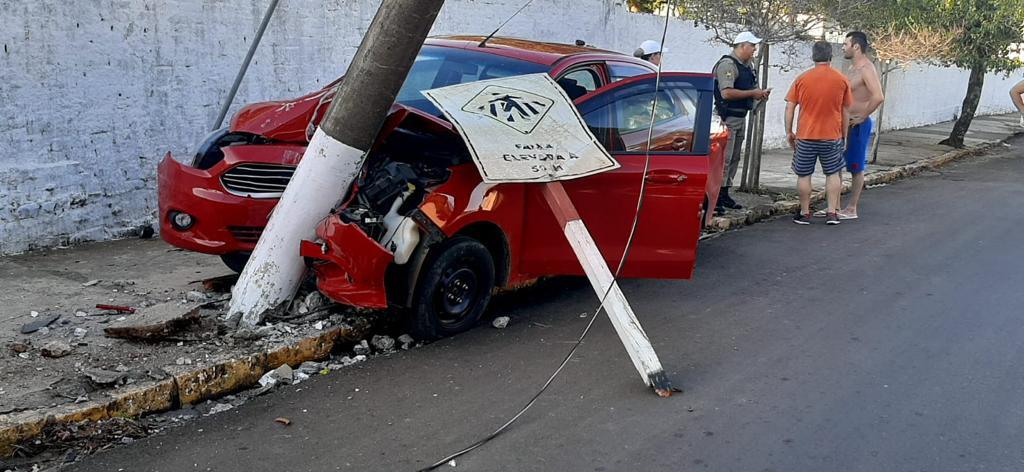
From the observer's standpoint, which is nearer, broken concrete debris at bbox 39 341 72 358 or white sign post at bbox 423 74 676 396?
broken concrete debris at bbox 39 341 72 358

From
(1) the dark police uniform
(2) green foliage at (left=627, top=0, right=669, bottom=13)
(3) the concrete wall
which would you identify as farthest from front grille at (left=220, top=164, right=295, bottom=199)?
(2) green foliage at (left=627, top=0, right=669, bottom=13)

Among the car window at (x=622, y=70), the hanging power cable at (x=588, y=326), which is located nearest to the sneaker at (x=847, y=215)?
the car window at (x=622, y=70)

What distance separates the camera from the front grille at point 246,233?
572 cm

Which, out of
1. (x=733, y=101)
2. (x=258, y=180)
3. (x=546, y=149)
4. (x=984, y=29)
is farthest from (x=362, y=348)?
(x=984, y=29)

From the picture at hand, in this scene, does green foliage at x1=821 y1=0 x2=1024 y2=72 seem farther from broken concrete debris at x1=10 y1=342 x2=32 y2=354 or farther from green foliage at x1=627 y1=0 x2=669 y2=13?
broken concrete debris at x1=10 y1=342 x2=32 y2=354

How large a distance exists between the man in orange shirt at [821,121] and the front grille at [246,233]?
6.04 m

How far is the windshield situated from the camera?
20.7 feet

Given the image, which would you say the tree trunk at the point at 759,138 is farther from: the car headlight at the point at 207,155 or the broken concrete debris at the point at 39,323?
the broken concrete debris at the point at 39,323

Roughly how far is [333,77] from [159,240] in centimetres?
271

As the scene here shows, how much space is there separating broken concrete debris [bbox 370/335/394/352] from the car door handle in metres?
1.99

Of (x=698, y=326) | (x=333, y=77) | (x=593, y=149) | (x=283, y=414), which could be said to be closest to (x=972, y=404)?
(x=698, y=326)

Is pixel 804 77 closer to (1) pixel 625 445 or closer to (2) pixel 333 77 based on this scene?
(2) pixel 333 77

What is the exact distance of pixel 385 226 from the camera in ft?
17.4

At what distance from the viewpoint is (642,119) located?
20.3 feet
